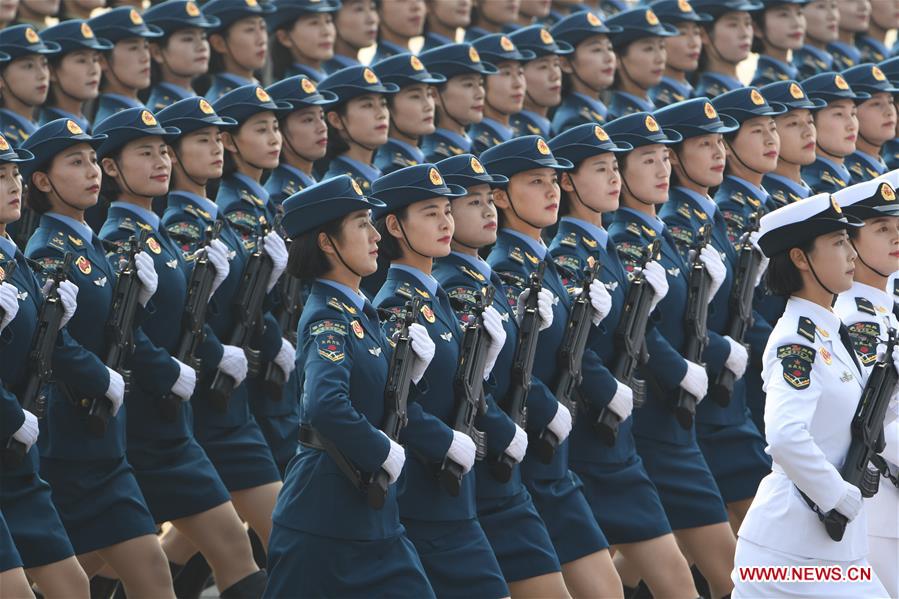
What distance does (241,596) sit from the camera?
8719mm

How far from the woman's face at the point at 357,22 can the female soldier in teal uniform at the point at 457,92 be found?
1.49 meters

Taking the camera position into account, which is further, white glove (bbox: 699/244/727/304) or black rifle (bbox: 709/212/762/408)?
black rifle (bbox: 709/212/762/408)

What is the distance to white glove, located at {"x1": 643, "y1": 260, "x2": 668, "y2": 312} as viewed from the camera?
8.98 meters

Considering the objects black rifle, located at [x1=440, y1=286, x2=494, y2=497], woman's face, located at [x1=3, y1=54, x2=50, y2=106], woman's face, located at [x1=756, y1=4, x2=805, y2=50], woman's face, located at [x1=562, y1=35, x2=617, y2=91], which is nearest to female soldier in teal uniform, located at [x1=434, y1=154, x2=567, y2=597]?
black rifle, located at [x1=440, y1=286, x2=494, y2=497]

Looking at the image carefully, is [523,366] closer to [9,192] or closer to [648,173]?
[648,173]

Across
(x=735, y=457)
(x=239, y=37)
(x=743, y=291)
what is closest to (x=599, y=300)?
(x=743, y=291)

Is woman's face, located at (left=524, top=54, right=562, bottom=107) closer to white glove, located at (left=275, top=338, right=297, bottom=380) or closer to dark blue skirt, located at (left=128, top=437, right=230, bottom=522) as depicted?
white glove, located at (left=275, top=338, right=297, bottom=380)

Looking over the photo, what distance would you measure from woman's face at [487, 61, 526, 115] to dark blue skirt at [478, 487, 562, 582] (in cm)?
417

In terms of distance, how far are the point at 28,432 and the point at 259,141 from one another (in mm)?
2647

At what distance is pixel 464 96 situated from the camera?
1146 centimetres

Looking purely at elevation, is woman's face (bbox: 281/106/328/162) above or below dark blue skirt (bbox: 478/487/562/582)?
above

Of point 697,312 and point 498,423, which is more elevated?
point 498,423

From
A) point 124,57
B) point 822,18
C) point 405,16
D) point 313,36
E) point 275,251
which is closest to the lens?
point 275,251

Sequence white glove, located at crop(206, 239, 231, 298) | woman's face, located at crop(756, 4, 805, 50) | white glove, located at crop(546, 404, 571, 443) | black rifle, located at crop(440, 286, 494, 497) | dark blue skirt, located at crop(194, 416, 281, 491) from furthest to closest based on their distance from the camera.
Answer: woman's face, located at crop(756, 4, 805, 50), dark blue skirt, located at crop(194, 416, 281, 491), white glove, located at crop(206, 239, 231, 298), white glove, located at crop(546, 404, 571, 443), black rifle, located at crop(440, 286, 494, 497)
